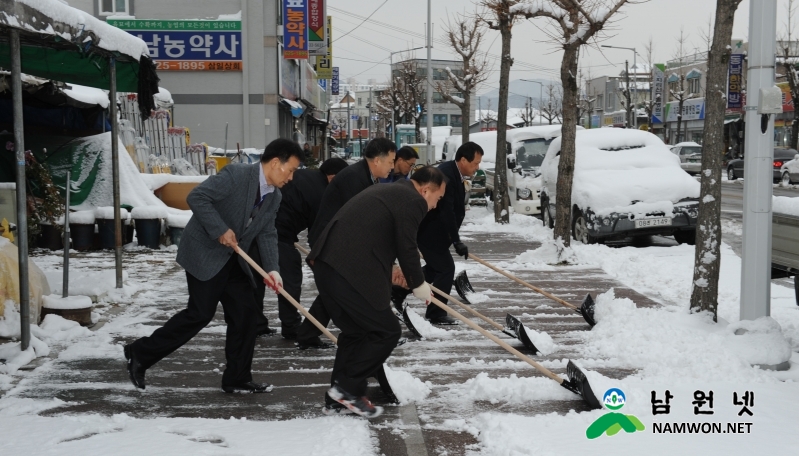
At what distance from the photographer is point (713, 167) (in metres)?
7.17

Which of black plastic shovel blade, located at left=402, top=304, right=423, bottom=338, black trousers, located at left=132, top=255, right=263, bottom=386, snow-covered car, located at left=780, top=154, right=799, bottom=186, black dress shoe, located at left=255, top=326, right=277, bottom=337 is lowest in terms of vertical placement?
black dress shoe, located at left=255, top=326, right=277, bottom=337

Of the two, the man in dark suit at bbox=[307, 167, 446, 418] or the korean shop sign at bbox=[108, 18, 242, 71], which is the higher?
the korean shop sign at bbox=[108, 18, 242, 71]

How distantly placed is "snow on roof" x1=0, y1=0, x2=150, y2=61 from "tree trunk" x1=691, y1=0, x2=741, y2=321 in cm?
535

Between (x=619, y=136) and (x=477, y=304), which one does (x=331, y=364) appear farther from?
(x=619, y=136)

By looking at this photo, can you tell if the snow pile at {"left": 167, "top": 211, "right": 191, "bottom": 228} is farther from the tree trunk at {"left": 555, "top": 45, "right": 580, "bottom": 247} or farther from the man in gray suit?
the man in gray suit

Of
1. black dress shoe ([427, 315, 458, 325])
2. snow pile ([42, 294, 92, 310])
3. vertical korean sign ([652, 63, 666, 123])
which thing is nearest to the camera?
snow pile ([42, 294, 92, 310])

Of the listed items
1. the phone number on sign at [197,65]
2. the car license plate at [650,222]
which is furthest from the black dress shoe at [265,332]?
the phone number on sign at [197,65]

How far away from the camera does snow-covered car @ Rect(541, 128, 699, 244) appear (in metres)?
13.4

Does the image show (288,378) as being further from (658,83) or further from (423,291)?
(658,83)

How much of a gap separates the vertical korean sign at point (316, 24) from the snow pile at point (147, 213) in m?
21.3

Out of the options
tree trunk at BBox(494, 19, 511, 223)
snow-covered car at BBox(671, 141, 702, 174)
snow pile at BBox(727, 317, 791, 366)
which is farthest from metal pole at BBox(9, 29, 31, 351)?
Answer: snow-covered car at BBox(671, 141, 702, 174)

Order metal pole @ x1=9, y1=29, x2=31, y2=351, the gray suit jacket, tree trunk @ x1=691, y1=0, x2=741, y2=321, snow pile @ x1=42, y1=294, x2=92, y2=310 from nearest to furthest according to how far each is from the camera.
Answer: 1. the gray suit jacket
2. metal pole @ x1=9, y1=29, x2=31, y2=351
3. tree trunk @ x1=691, y1=0, x2=741, y2=321
4. snow pile @ x1=42, y1=294, x2=92, y2=310

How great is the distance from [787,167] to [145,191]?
87.0 ft

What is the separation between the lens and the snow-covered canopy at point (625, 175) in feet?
44.3
